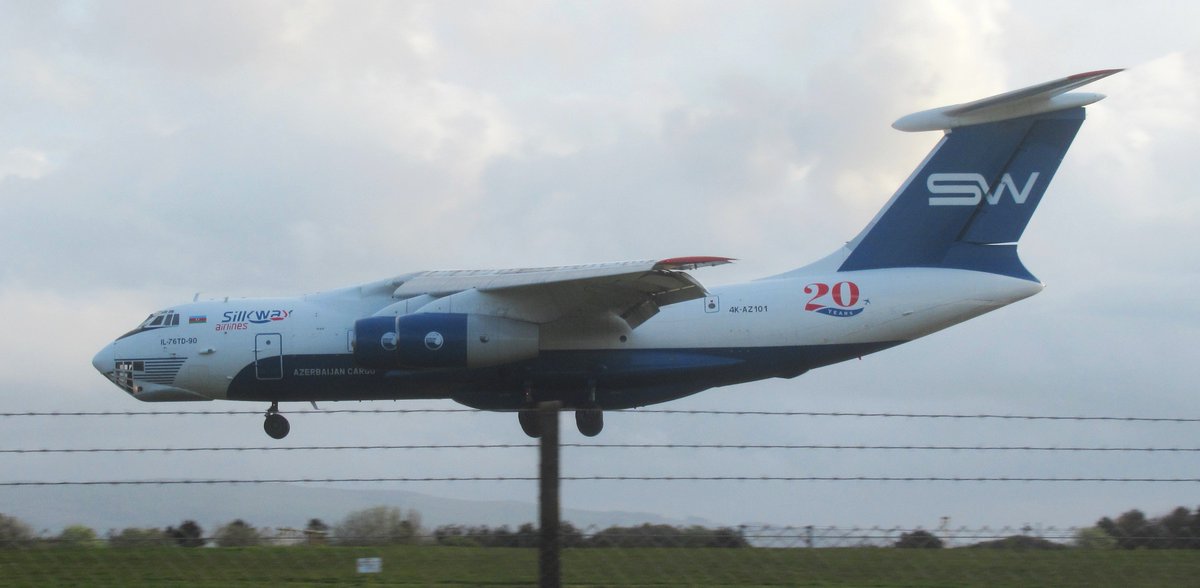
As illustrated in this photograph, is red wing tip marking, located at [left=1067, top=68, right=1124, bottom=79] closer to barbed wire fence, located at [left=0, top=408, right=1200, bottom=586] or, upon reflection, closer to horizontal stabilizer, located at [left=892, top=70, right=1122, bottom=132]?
horizontal stabilizer, located at [left=892, top=70, right=1122, bottom=132]

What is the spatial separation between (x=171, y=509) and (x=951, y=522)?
3968 mm

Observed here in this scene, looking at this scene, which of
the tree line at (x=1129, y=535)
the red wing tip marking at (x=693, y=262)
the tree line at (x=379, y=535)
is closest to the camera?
the tree line at (x=379, y=535)

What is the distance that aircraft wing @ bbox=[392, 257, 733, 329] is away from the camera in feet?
48.8

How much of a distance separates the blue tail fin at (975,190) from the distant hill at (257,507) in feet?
36.3

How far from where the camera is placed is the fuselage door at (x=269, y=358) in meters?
16.5

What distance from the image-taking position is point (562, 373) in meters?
16.4

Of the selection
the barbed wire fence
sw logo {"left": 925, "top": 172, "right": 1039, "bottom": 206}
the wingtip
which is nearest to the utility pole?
the barbed wire fence

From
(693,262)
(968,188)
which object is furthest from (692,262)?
(968,188)

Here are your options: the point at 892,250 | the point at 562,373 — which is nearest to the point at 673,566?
the point at 562,373

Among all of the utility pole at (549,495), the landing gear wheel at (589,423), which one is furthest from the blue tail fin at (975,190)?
the utility pole at (549,495)

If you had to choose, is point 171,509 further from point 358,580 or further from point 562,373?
point 562,373

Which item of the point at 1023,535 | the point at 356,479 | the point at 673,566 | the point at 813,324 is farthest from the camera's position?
the point at 813,324

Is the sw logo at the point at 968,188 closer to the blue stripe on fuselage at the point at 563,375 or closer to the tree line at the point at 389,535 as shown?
the blue stripe on fuselage at the point at 563,375

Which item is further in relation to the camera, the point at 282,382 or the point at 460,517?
the point at 282,382
